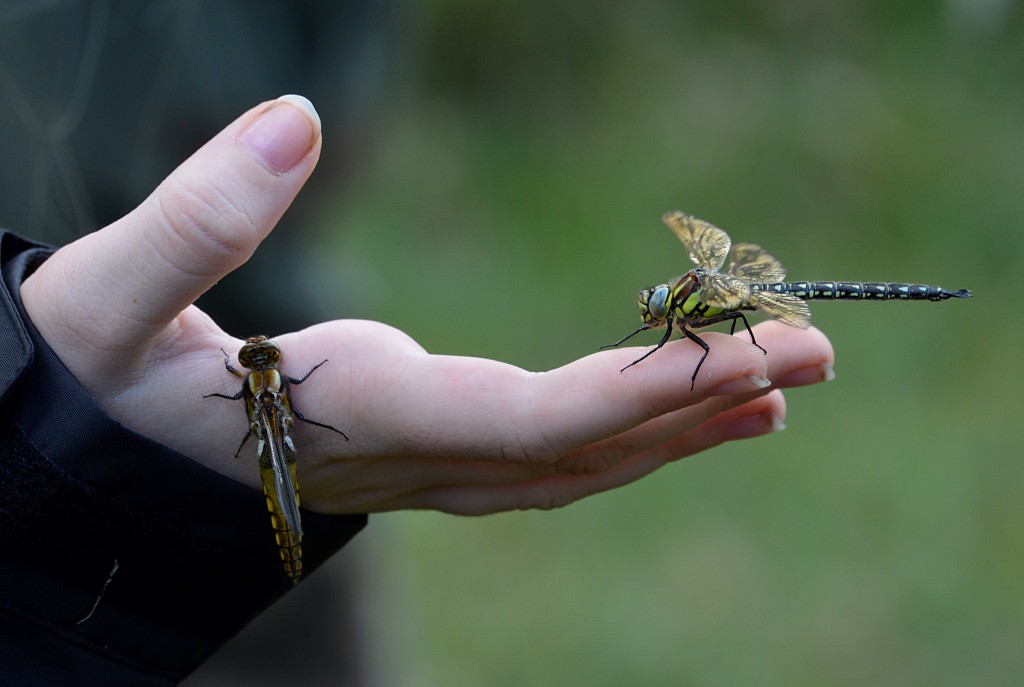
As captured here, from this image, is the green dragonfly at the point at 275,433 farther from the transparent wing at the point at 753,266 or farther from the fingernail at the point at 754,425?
the transparent wing at the point at 753,266

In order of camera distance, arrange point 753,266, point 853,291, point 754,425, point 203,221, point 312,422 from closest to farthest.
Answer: point 203,221, point 312,422, point 754,425, point 853,291, point 753,266

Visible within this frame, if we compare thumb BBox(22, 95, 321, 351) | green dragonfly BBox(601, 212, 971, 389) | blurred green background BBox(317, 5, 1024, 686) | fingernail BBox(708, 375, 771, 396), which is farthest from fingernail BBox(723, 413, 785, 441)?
blurred green background BBox(317, 5, 1024, 686)

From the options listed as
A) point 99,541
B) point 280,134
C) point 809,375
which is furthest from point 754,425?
point 99,541

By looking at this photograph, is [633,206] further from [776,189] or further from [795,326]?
[795,326]

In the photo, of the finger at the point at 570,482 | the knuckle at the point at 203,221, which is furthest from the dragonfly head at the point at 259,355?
the finger at the point at 570,482

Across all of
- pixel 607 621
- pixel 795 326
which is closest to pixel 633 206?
pixel 607 621

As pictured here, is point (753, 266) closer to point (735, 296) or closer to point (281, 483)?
point (735, 296)
